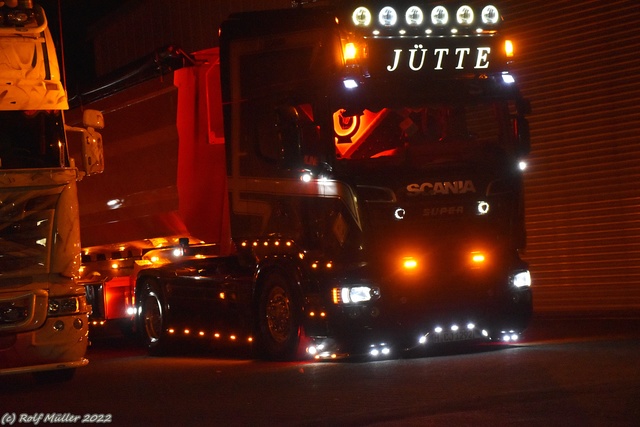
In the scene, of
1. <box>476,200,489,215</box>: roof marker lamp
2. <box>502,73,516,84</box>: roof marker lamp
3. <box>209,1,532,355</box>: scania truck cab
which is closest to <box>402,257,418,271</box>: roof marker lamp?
<box>209,1,532,355</box>: scania truck cab

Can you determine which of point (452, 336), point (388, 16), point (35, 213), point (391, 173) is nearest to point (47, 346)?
point (35, 213)

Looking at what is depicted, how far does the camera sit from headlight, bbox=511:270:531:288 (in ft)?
42.8

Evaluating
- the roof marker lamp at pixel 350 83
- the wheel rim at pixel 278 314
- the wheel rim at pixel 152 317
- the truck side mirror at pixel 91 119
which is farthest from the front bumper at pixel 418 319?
Answer: the wheel rim at pixel 152 317

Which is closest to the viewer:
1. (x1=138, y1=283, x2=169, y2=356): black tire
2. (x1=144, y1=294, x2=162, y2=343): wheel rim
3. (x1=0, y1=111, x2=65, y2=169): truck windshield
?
(x1=0, y1=111, x2=65, y2=169): truck windshield

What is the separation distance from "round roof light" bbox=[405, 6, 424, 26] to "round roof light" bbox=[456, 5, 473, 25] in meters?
0.47

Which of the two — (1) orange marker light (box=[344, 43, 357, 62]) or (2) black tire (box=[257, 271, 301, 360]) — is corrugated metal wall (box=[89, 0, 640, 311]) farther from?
(2) black tire (box=[257, 271, 301, 360])

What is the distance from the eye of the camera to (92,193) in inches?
700

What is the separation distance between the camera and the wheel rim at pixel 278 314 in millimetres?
13242

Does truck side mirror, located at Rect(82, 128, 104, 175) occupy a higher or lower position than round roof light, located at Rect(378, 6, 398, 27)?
lower

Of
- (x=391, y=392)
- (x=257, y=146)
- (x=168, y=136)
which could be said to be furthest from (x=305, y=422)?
(x=168, y=136)

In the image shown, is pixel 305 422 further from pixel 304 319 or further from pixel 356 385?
pixel 304 319

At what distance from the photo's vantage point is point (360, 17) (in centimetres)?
1257

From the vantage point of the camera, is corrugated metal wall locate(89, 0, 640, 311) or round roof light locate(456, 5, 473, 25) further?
corrugated metal wall locate(89, 0, 640, 311)

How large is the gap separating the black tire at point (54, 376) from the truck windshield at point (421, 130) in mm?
3697
